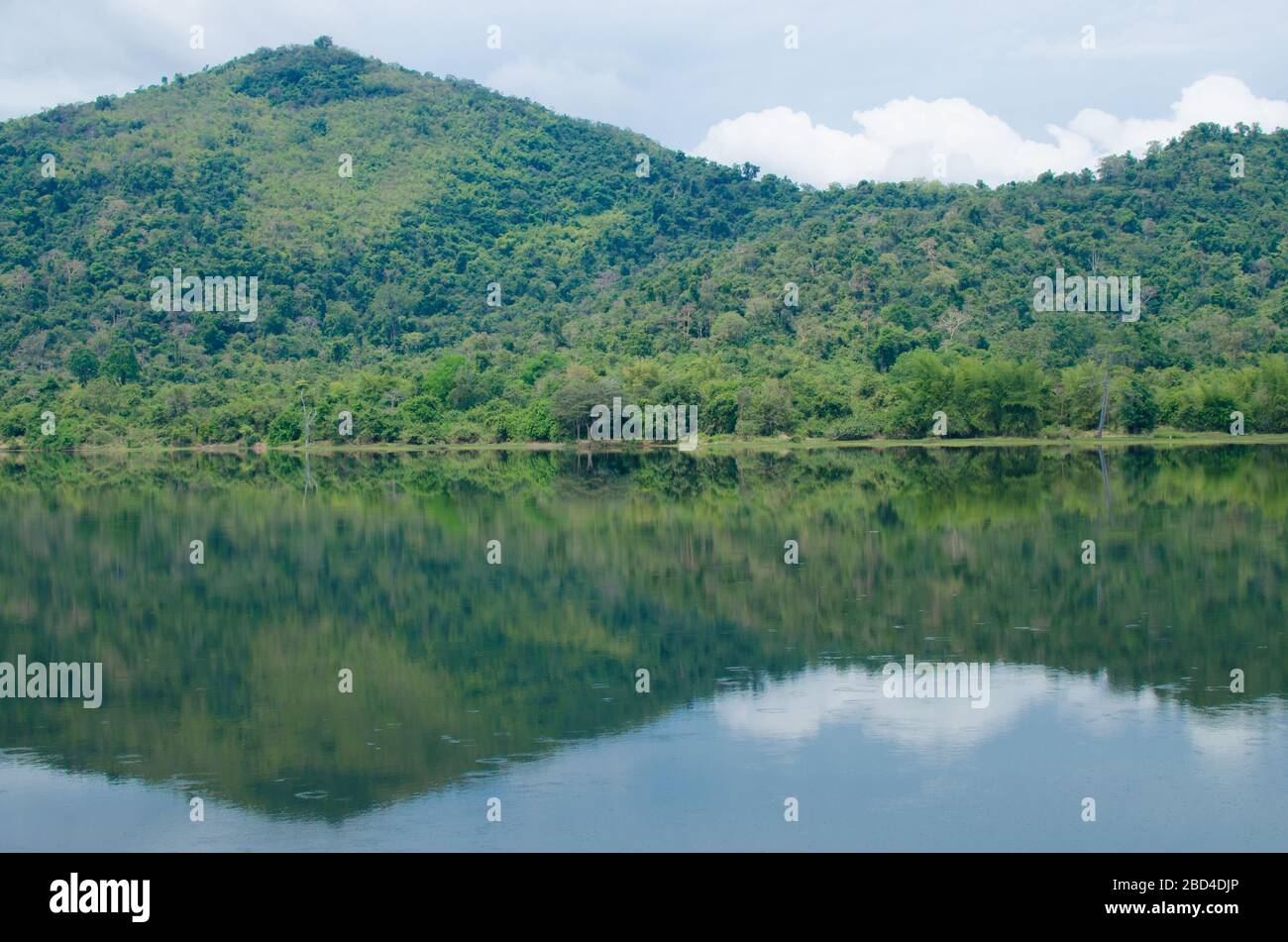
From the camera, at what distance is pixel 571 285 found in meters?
132

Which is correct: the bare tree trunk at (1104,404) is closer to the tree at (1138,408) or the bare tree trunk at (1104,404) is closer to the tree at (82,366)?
the tree at (1138,408)

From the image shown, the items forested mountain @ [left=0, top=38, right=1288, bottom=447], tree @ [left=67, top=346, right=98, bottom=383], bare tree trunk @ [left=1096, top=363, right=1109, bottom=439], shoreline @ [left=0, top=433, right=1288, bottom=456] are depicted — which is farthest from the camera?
tree @ [left=67, top=346, right=98, bottom=383]

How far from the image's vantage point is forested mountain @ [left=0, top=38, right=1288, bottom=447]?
73.6 meters

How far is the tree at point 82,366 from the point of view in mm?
97562

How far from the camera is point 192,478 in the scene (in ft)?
173

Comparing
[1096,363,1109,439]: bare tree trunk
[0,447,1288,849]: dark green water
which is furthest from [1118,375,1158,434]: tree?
[0,447,1288,849]: dark green water

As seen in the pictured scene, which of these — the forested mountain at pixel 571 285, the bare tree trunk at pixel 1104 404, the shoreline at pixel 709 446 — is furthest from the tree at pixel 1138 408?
the bare tree trunk at pixel 1104 404

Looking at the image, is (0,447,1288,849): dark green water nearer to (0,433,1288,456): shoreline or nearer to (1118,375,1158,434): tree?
(0,433,1288,456): shoreline

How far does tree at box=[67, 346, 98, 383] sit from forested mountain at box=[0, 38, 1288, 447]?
0.79 metres

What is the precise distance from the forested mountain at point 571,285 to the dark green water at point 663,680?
139 ft

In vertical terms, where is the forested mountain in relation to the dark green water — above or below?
above

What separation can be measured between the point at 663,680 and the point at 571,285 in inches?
4682

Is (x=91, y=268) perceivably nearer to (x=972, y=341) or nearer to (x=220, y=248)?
(x=220, y=248)

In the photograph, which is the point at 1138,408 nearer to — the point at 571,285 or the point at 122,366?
the point at 122,366
